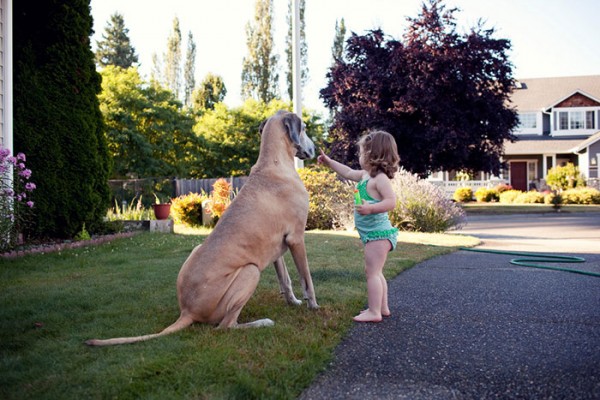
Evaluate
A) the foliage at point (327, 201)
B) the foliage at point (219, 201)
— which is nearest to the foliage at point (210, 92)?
the foliage at point (219, 201)

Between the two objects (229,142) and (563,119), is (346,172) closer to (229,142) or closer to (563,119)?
(229,142)

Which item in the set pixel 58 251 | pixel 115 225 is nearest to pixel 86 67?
pixel 115 225

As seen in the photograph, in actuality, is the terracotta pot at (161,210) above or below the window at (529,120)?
below

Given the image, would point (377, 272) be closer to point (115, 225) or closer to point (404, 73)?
point (115, 225)

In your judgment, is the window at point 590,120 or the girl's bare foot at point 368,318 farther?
the window at point 590,120

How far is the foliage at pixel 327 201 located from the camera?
13195 mm

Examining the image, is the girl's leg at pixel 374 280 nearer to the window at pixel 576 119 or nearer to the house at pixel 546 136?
the house at pixel 546 136

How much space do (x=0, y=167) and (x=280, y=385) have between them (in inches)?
231

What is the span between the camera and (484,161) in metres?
20.9

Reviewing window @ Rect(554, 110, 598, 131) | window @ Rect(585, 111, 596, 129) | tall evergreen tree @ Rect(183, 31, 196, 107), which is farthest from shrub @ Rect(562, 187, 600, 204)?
tall evergreen tree @ Rect(183, 31, 196, 107)

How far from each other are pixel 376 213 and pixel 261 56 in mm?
35275

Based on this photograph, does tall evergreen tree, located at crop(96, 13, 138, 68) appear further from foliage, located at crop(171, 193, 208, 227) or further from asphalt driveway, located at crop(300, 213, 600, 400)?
asphalt driveway, located at crop(300, 213, 600, 400)

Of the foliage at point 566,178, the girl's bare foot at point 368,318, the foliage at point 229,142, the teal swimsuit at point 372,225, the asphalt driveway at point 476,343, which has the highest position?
the foliage at point 229,142

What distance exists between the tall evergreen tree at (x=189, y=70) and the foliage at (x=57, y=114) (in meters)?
35.8
